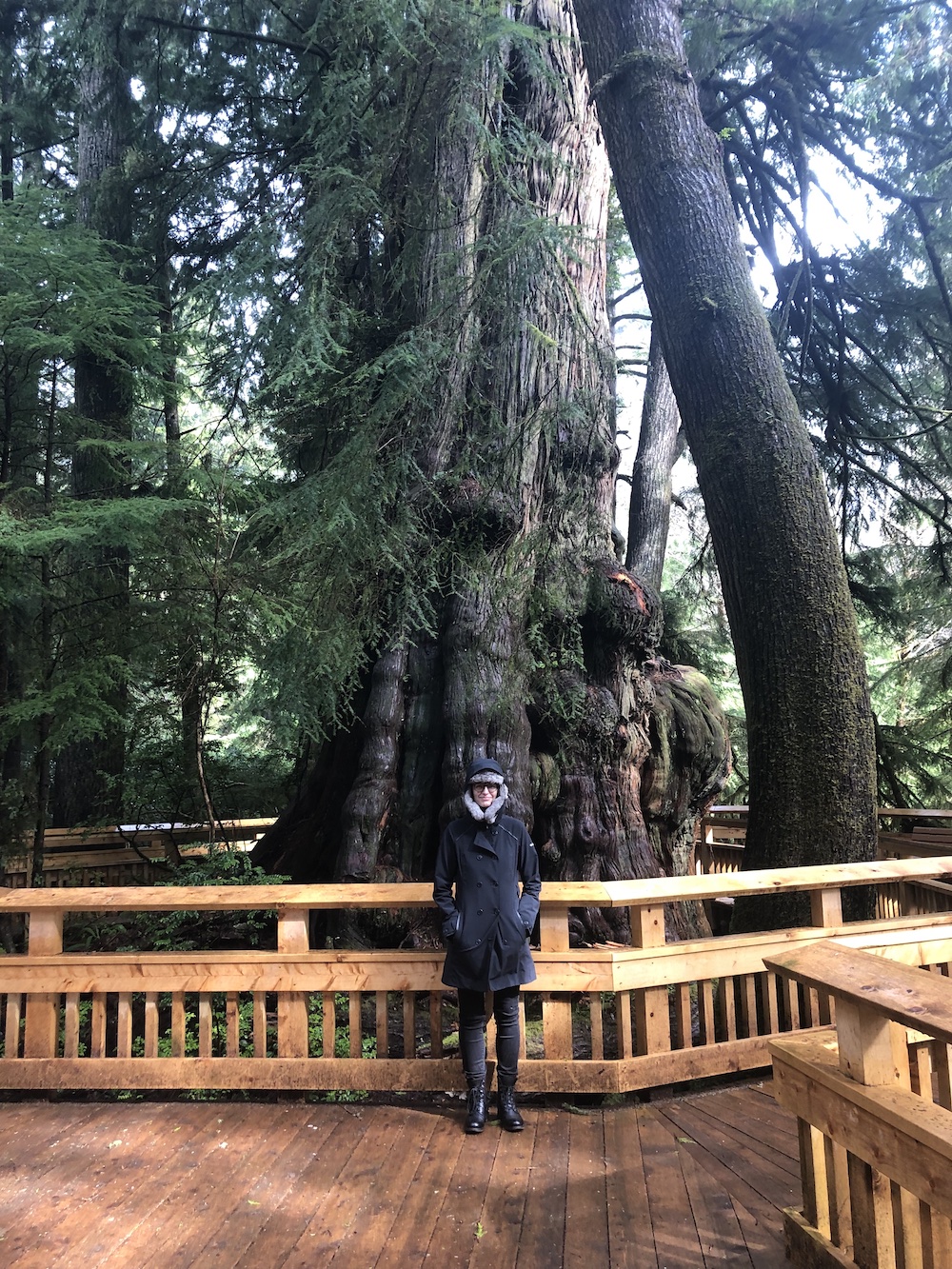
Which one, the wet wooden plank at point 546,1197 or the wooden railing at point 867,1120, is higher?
the wooden railing at point 867,1120

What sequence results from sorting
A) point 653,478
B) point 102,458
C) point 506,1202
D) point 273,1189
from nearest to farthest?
point 506,1202 < point 273,1189 < point 102,458 < point 653,478

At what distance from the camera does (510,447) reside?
563 cm

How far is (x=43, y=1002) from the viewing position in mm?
3818

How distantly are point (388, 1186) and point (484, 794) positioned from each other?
144 cm

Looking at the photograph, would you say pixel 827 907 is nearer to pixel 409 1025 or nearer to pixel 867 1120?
pixel 409 1025

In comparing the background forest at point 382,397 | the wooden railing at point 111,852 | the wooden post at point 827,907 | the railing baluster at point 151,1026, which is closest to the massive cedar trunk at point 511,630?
the background forest at point 382,397

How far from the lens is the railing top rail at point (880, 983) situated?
190cm

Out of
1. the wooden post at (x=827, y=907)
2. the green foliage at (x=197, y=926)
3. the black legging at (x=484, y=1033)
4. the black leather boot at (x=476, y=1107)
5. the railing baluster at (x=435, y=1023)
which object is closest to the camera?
the black leather boot at (x=476, y=1107)

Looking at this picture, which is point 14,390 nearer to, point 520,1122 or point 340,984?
point 340,984

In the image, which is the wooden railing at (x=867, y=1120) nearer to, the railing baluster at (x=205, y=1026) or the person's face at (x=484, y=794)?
the person's face at (x=484, y=794)

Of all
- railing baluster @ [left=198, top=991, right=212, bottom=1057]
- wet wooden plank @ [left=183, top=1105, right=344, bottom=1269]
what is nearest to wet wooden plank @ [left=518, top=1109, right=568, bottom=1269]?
wet wooden plank @ [left=183, top=1105, right=344, bottom=1269]

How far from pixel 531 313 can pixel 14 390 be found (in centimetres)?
341

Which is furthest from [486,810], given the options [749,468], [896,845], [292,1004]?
[896,845]

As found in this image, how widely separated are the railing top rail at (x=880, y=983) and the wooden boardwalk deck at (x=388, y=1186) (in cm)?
88
